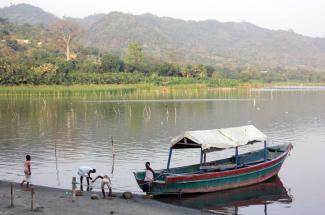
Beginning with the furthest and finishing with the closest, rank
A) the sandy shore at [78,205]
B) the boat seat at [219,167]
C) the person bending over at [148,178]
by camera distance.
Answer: the boat seat at [219,167] < the person bending over at [148,178] < the sandy shore at [78,205]

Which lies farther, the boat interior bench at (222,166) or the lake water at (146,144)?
the boat interior bench at (222,166)

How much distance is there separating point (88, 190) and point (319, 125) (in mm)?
39491

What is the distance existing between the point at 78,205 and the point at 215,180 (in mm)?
7723

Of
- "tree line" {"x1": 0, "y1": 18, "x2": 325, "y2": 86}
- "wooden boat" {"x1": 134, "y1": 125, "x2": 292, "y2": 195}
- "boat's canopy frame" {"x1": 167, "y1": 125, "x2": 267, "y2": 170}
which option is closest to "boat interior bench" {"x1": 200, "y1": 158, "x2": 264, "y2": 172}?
"wooden boat" {"x1": 134, "y1": 125, "x2": 292, "y2": 195}

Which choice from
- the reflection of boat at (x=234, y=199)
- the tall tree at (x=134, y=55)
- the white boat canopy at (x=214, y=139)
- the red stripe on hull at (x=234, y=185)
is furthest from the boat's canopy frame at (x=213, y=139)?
the tall tree at (x=134, y=55)

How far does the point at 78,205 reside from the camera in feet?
64.6

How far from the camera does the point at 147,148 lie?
127ft

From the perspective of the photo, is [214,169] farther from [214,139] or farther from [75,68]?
[75,68]

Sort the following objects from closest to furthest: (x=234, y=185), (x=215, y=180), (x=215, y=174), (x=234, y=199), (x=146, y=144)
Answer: (x=234, y=199) → (x=215, y=174) → (x=215, y=180) → (x=234, y=185) → (x=146, y=144)

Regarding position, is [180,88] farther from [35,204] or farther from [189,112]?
[35,204]

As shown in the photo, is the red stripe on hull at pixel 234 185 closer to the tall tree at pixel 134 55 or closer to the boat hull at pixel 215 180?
the boat hull at pixel 215 180

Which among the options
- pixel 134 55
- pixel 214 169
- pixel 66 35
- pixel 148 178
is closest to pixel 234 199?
pixel 214 169

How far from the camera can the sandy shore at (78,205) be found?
1872 centimetres

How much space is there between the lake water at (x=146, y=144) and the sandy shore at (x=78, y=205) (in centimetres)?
272
